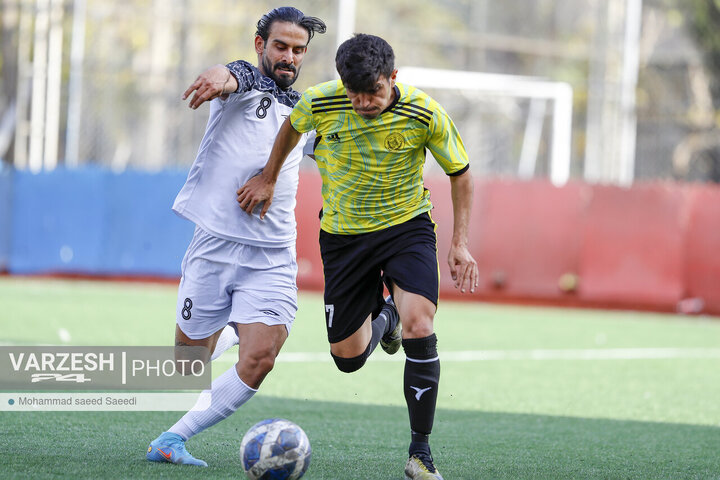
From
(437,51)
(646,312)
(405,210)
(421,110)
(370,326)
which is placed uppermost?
(437,51)

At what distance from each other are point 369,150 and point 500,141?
20556mm

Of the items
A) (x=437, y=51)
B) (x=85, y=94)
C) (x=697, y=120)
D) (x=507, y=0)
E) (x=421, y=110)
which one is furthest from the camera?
(x=507, y=0)

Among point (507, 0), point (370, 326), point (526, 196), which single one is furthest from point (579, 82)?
point (370, 326)

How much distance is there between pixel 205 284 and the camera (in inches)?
226

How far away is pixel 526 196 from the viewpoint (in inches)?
712

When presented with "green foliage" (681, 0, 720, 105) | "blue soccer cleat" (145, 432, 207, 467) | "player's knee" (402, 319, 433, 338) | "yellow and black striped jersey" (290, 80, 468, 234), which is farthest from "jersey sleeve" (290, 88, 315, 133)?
"green foliage" (681, 0, 720, 105)

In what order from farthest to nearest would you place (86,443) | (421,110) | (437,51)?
(437,51) < (86,443) < (421,110)

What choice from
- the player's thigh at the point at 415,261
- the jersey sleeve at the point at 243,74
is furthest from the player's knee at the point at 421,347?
the jersey sleeve at the point at 243,74

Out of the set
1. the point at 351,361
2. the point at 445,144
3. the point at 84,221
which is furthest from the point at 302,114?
the point at 84,221

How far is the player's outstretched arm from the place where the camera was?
5.29 meters

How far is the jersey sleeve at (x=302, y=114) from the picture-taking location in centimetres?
554

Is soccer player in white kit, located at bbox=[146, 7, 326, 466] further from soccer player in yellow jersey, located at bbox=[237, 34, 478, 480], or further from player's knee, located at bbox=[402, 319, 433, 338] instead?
player's knee, located at bbox=[402, 319, 433, 338]

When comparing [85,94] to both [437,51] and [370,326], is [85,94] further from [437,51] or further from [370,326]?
[370,326]

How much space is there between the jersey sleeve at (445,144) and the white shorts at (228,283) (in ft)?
3.22
